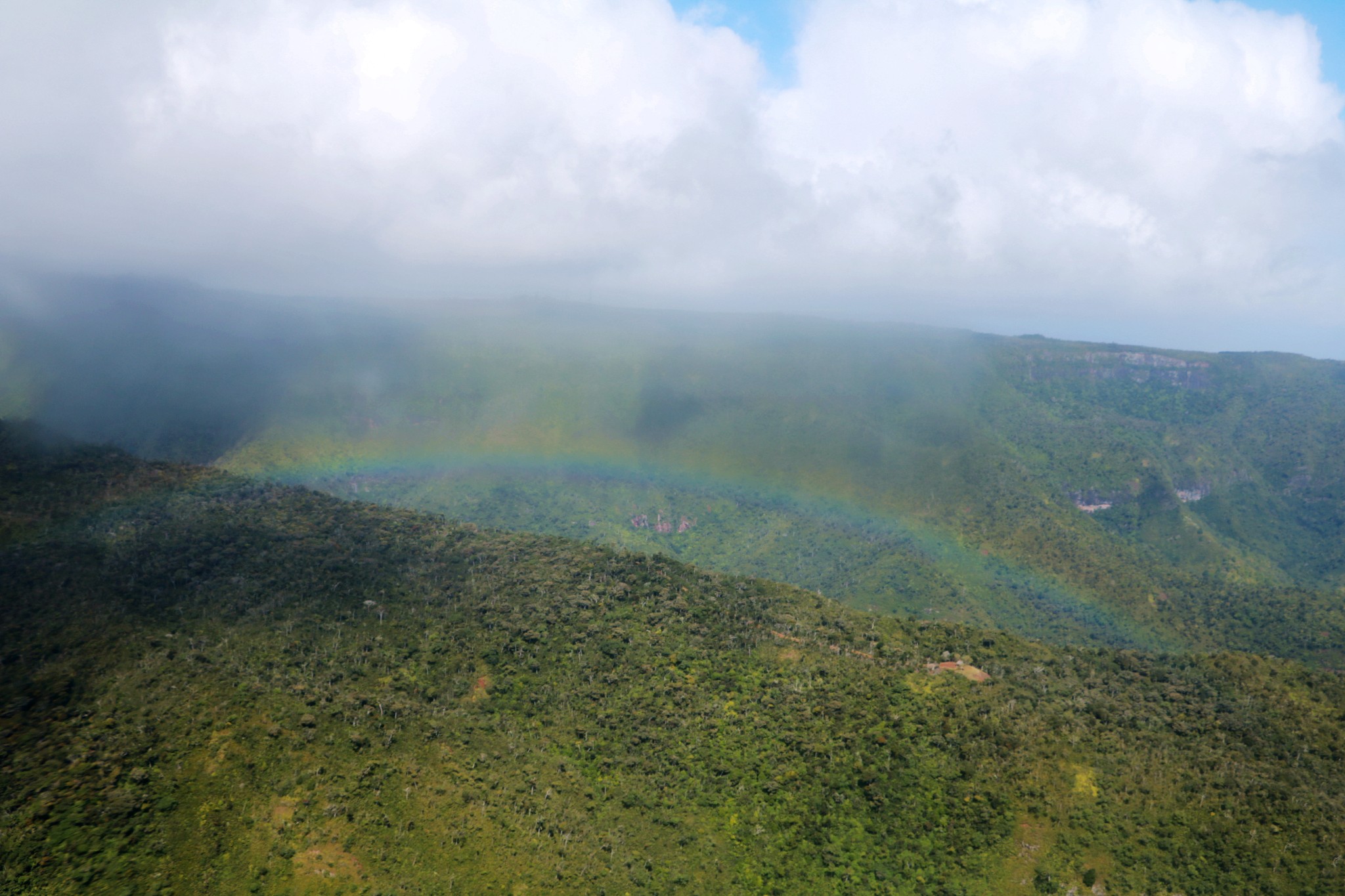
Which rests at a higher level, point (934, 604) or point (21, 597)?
point (21, 597)

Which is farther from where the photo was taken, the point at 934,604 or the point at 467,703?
the point at 934,604

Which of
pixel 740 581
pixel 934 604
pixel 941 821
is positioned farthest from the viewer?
pixel 934 604

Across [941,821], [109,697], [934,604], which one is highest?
[109,697]

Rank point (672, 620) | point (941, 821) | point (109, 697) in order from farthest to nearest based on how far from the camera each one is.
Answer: point (672, 620), point (941, 821), point (109, 697)

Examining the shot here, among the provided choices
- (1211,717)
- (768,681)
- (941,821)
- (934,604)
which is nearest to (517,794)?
(768,681)

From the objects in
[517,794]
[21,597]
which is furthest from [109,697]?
[517,794]

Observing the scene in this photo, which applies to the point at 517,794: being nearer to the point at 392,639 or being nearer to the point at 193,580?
the point at 392,639
